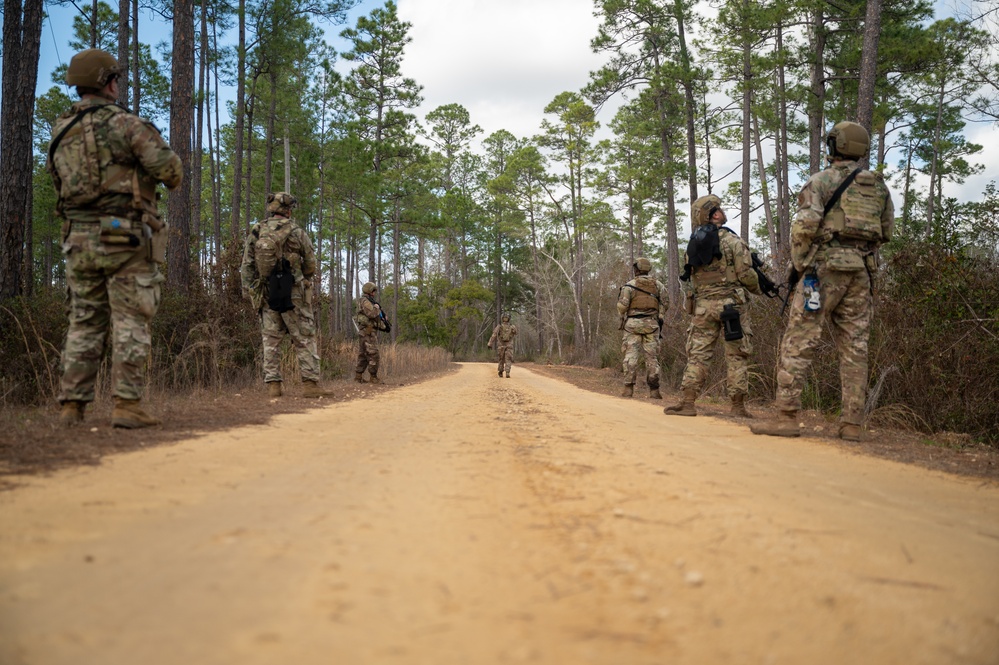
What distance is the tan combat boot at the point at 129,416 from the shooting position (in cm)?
438

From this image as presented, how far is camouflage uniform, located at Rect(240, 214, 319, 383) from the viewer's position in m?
8.04

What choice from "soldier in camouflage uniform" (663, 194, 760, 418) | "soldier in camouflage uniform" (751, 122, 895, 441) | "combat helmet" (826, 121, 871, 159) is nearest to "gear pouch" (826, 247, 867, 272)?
"soldier in camouflage uniform" (751, 122, 895, 441)

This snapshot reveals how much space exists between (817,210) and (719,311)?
6.91 ft

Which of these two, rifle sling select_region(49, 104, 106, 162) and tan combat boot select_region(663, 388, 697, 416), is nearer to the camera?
rifle sling select_region(49, 104, 106, 162)

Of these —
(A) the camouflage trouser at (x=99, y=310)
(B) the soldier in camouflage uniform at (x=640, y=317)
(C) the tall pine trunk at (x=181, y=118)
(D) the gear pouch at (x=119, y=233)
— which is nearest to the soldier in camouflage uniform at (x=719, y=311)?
(B) the soldier in camouflage uniform at (x=640, y=317)

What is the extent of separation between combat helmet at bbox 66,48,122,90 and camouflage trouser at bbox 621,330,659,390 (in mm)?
9301

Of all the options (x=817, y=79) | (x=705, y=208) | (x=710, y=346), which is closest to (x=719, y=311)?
(x=710, y=346)

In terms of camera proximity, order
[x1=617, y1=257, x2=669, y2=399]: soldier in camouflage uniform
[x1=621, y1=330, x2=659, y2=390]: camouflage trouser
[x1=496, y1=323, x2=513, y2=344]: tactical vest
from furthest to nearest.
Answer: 1. [x1=496, y1=323, x2=513, y2=344]: tactical vest
2. [x1=617, y1=257, x2=669, y2=399]: soldier in camouflage uniform
3. [x1=621, y1=330, x2=659, y2=390]: camouflage trouser

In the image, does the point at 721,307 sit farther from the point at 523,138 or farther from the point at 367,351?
the point at 523,138

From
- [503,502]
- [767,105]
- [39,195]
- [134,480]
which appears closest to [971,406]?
[503,502]

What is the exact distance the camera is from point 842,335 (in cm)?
564

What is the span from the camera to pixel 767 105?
2300cm

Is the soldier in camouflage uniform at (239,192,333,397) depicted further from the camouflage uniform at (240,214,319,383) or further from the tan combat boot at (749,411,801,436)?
the tan combat boot at (749,411,801,436)

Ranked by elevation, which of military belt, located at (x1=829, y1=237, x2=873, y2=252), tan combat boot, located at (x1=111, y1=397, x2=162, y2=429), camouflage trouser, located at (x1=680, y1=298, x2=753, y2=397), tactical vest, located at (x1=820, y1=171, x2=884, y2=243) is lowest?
tan combat boot, located at (x1=111, y1=397, x2=162, y2=429)
